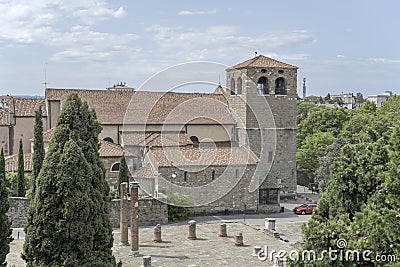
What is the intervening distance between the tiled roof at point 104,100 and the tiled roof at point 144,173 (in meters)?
5.49

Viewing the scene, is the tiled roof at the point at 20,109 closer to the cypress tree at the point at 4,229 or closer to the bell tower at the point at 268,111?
the bell tower at the point at 268,111

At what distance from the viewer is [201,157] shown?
28594 mm

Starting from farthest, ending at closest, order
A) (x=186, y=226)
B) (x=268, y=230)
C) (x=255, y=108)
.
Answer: (x=255, y=108), (x=186, y=226), (x=268, y=230)

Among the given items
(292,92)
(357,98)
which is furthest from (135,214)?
(357,98)

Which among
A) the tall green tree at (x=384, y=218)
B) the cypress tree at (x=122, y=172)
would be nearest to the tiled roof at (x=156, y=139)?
the cypress tree at (x=122, y=172)

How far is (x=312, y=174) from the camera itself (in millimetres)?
40938

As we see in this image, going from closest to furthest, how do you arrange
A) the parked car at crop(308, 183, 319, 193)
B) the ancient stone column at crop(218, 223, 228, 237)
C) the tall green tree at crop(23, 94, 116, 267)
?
the tall green tree at crop(23, 94, 116, 267) < the ancient stone column at crop(218, 223, 228, 237) < the parked car at crop(308, 183, 319, 193)

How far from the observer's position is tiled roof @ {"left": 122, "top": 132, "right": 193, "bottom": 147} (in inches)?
1171

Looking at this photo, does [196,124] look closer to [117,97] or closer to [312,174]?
[117,97]

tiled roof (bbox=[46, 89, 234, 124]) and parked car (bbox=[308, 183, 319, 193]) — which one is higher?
tiled roof (bbox=[46, 89, 234, 124])

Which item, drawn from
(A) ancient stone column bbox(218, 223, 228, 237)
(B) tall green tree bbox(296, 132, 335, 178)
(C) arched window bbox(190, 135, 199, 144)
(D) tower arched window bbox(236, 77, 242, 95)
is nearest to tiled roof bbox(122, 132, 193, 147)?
(C) arched window bbox(190, 135, 199, 144)

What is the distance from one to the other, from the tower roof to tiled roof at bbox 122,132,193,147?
652 cm

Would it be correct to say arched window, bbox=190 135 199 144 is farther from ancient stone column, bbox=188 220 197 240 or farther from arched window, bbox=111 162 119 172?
ancient stone column, bbox=188 220 197 240

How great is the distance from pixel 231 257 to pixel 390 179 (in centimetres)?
1300
